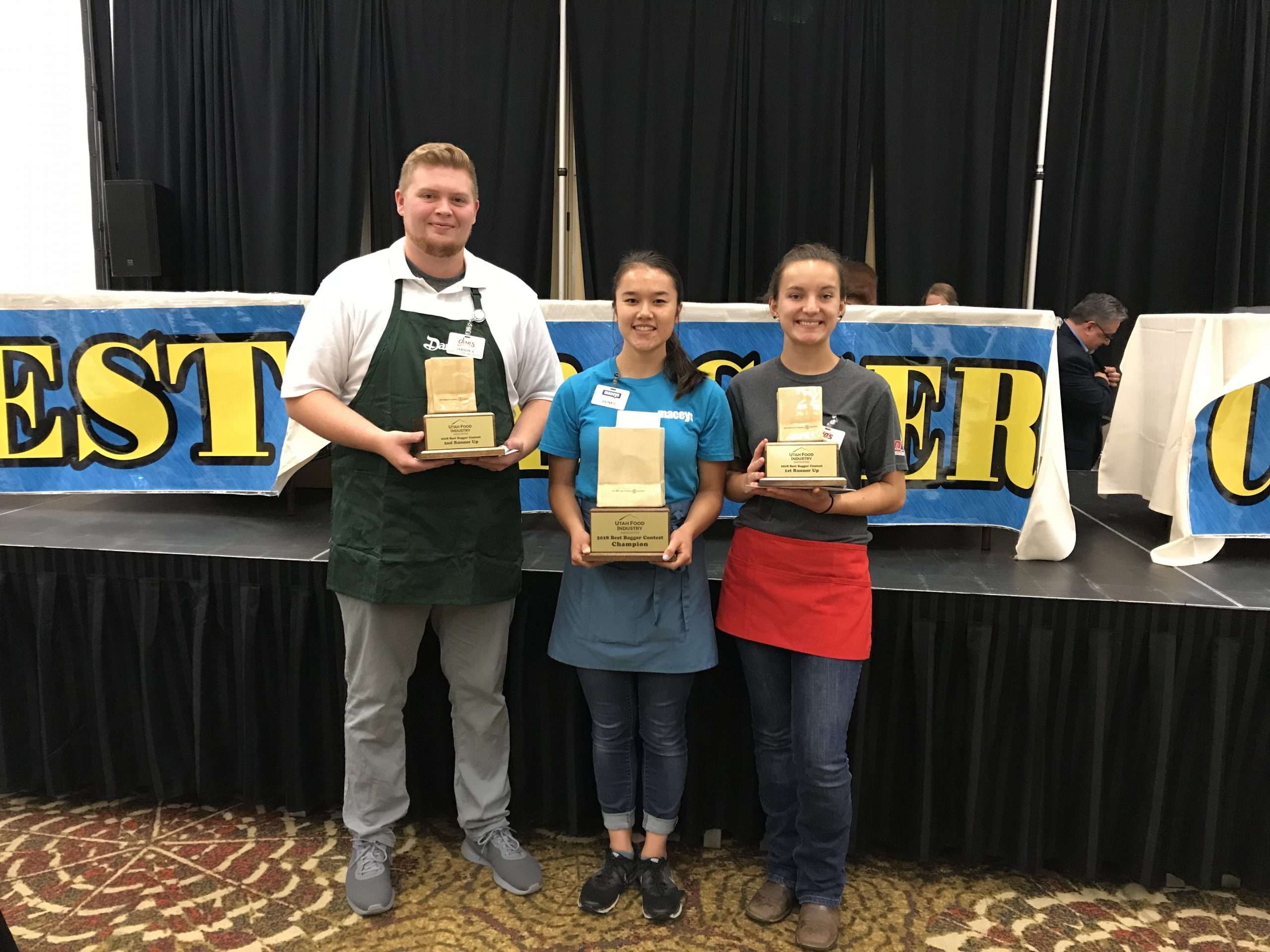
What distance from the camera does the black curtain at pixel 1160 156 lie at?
14.9 feet

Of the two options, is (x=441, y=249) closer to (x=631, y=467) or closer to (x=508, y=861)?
(x=631, y=467)

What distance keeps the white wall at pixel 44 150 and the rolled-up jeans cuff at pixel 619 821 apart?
16.4 ft

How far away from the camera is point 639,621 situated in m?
1.66

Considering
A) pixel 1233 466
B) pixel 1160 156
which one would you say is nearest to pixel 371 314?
pixel 1233 466

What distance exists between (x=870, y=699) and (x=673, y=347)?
3.16 ft

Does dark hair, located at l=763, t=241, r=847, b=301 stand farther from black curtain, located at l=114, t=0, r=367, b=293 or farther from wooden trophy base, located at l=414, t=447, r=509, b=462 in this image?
black curtain, located at l=114, t=0, r=367, b=293

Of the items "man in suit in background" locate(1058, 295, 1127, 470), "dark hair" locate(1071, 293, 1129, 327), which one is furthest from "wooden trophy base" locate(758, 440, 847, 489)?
"dark hair" locate(1071, 293, 1129, 327)

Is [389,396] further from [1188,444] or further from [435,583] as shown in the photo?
[1188,444]

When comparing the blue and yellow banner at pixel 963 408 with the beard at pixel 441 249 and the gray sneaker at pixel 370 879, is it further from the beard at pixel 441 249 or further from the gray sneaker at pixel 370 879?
the gray sneaker at pixel 370 879

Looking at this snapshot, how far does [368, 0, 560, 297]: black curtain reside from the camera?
5.02 metres

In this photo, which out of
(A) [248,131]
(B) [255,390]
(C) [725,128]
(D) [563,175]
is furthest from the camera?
(A) [248,131]

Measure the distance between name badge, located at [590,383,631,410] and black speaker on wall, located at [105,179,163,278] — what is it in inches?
176

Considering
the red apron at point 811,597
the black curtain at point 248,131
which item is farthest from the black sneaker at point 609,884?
the black curtain at point 248,131

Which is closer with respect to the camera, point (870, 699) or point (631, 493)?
point (631, 493)
